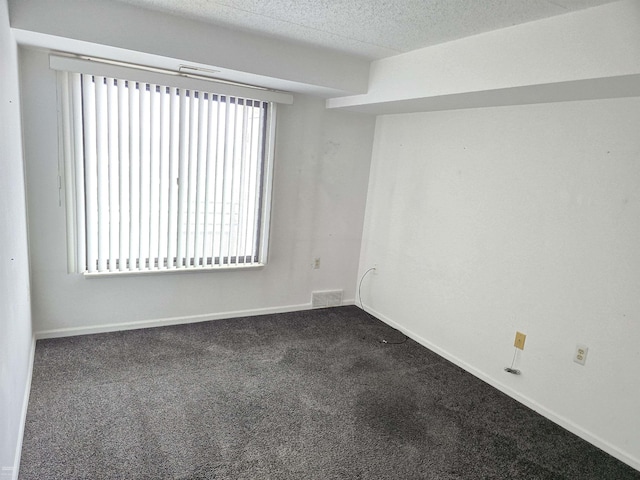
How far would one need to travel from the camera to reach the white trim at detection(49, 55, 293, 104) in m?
2.81

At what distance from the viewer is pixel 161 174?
130 inches

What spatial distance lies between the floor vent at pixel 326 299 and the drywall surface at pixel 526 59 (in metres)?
2.07

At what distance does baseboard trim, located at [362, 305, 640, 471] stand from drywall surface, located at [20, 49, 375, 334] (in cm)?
110

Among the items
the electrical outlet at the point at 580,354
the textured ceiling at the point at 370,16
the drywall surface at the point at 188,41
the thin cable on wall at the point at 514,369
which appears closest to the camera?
the textured ceiling at the point at 370,16

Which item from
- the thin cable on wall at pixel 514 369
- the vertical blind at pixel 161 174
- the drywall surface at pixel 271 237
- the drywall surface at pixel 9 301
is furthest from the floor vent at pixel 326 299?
the drywall surface at pixel 9 301

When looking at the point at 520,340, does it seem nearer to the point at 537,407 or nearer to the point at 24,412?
the point at 537,407

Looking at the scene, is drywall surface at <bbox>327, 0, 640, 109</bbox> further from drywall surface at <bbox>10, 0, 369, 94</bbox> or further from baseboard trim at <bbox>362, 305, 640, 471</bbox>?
baseboard trim at <bbox>362, 305, 640, 471</bbox>

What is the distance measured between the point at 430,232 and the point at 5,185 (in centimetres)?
296

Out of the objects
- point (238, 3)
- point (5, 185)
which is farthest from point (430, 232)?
point (5, 185)

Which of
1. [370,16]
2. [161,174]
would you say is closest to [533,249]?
[370,16]

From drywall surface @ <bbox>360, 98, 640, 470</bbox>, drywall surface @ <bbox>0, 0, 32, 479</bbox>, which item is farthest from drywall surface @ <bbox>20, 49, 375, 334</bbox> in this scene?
drywall surface @ <bbox>0, 0, 32, 479</bbox>

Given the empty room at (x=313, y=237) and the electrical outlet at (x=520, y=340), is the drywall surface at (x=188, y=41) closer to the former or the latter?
the empty room at (x=313, y=237)

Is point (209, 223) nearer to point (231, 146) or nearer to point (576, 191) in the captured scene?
point (231, 146)

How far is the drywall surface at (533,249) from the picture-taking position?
237cm
